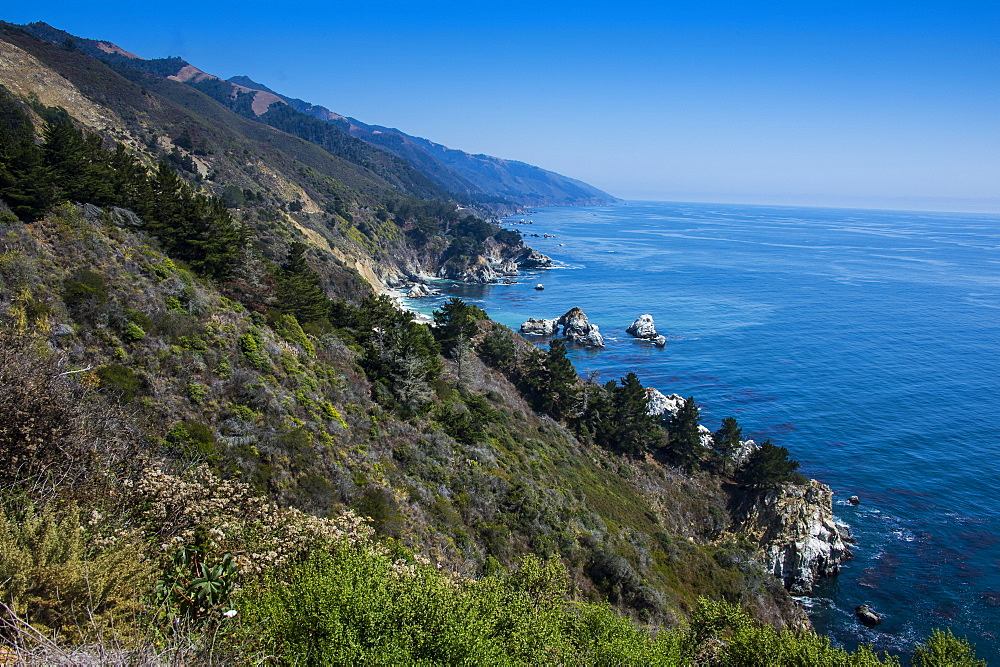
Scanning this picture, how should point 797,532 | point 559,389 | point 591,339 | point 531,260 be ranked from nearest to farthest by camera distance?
point 797,532
point 559,389
point 591,339
point 531,260

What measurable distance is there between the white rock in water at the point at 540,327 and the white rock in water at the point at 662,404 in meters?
31.8

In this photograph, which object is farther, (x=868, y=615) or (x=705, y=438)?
(x=705, y=438)

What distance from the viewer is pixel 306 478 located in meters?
20.5

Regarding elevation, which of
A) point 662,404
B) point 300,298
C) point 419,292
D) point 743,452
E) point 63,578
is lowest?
point 743,452

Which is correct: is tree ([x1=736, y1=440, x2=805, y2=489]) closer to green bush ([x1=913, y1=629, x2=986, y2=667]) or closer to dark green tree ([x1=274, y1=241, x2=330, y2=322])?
green bush ([x1=913, y1=629, x2=986, y2=667])

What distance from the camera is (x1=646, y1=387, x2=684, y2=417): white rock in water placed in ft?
170

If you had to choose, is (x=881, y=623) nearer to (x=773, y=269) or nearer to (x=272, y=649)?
(x=272, y=649)

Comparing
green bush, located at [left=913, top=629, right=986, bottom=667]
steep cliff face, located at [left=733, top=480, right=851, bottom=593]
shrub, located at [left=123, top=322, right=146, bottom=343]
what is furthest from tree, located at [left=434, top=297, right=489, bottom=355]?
green bush, located at [left=913, top=629, right=986, bottom=667]

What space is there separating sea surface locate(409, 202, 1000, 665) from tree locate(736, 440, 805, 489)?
551cm

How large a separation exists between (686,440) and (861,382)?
35.5m

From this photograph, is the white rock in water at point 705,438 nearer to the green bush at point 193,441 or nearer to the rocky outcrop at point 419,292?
the green bush at point 193,441

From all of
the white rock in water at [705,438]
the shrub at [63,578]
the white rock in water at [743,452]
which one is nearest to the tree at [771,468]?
the white rock in water at [743,452]

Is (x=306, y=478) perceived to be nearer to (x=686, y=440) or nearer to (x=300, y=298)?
(x=300, y=298)

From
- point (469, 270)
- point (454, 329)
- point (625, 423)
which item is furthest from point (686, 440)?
point (469, 270)
